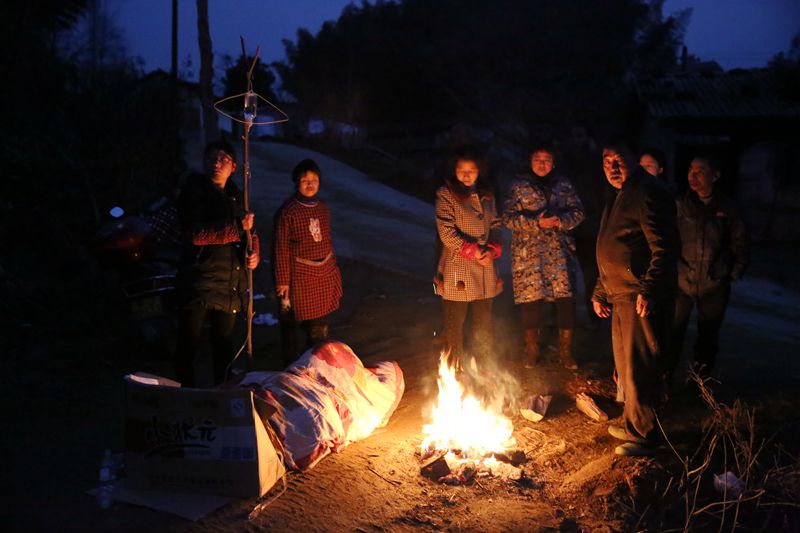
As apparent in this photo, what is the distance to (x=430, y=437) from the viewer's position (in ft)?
13.4

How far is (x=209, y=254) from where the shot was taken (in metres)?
4.44

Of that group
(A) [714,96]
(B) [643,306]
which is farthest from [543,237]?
(A) [714,96]

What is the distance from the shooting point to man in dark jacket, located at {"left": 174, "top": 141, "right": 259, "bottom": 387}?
14.4ft

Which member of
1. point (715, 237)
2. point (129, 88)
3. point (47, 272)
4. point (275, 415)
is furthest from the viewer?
point (129, 88)

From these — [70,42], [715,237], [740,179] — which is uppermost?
[70,42]

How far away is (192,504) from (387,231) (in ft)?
33.9

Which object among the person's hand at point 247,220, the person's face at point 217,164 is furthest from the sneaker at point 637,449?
the person's face at point 217,164

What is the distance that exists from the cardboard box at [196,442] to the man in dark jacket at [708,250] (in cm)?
331

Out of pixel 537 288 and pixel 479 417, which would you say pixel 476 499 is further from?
pixel 537 288

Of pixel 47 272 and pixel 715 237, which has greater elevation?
pixel 715 237

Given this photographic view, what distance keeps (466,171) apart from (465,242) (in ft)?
1.92

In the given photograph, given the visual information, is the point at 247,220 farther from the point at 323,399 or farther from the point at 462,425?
the point at 462,425

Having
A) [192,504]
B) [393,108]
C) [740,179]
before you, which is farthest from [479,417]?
[393,108]

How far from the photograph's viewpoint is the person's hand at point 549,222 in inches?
199
